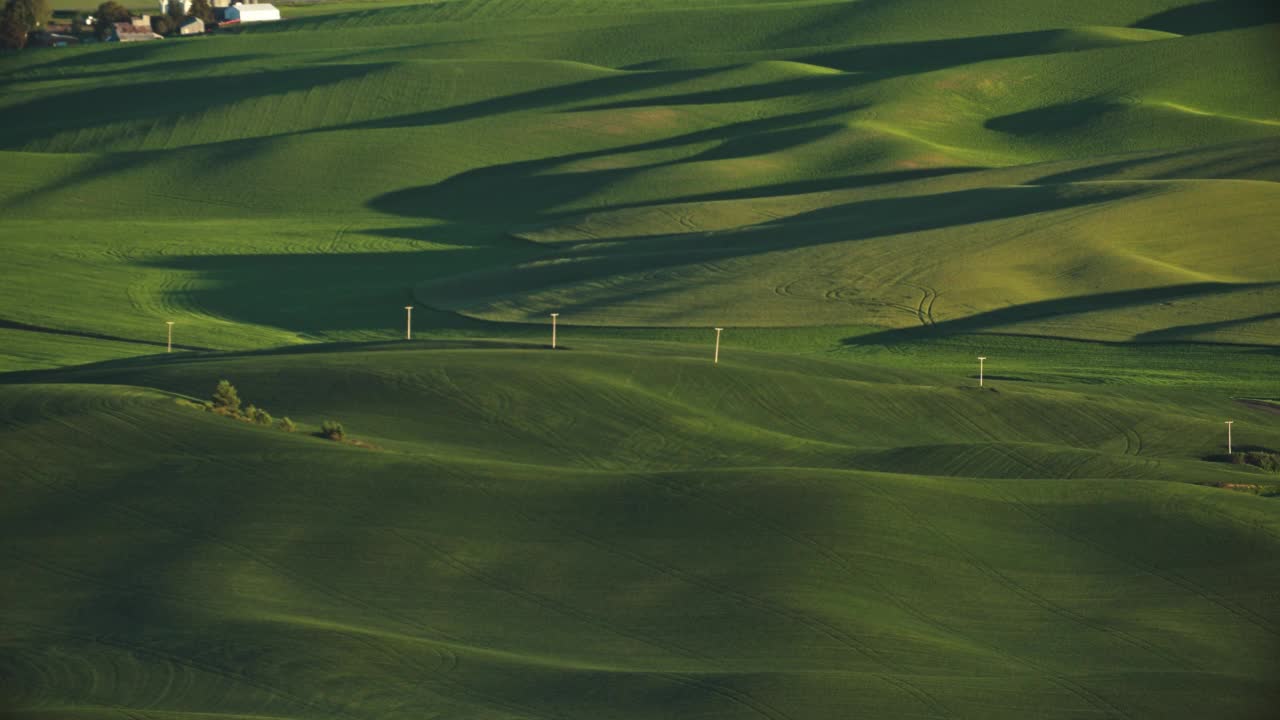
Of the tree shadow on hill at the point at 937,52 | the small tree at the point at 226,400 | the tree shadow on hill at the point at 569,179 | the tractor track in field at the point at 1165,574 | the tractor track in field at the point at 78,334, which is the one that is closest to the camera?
the tractor track in field at the point at 1165,574

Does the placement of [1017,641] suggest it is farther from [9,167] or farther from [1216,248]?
[9,167]

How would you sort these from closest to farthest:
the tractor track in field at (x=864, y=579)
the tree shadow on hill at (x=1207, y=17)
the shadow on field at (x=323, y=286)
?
1. the tractor track in field at (x=864, y=579)
2. the shadow on field at (x=323, y=286)
3. the tree shadow on hill at (x=1207, y=17)

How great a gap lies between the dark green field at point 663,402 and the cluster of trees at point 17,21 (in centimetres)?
3239

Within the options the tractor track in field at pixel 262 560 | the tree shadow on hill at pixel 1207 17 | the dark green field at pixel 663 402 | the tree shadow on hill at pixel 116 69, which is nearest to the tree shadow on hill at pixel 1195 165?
the dark green field at pixel 663 402

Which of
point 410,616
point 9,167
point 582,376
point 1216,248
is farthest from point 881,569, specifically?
point 9,167

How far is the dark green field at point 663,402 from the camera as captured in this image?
2373 centimetres

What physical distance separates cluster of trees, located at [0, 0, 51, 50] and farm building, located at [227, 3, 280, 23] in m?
17.4

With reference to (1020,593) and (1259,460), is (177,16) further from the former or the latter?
(1020,593)

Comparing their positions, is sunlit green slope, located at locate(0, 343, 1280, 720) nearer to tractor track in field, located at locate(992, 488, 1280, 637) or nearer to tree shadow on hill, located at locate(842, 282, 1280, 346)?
tractor track in field, located at locate(992, 488, 1280, 637)

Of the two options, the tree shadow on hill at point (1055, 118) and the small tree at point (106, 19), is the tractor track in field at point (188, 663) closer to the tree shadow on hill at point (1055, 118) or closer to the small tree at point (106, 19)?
the tree shadow on hill at point (1055, 118)

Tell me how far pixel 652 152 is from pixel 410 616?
2747 inches

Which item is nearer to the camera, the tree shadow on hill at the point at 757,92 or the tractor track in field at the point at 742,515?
the tractor track in field at the point at 742,515

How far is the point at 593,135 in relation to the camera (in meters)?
96.4

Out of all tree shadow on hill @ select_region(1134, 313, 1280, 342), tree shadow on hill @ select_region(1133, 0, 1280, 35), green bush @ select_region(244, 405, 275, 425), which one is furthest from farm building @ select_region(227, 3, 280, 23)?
green bush @ select_region(244, 405, 275, 425)
